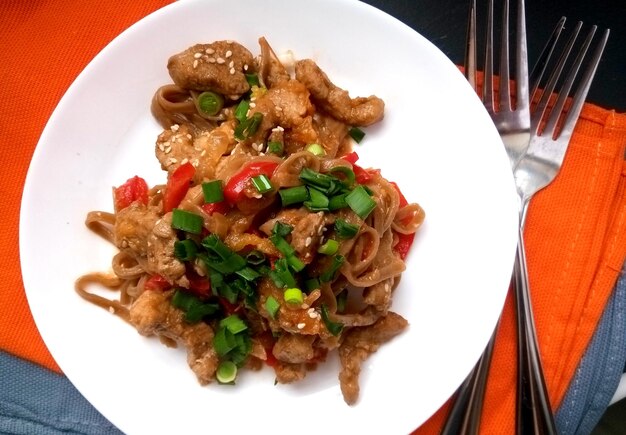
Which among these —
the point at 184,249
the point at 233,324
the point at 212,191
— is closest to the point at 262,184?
the point at 212,191

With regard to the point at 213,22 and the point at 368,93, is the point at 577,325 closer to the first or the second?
the point at 368,93

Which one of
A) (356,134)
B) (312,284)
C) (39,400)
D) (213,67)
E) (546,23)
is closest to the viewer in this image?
(312,284)

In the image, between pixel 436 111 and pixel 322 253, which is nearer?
pixel 322 253

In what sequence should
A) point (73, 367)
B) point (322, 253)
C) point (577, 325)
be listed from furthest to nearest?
point (577, 325) < point (73, 367) < point (322, 253)

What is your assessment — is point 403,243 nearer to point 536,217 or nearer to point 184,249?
point 536,217

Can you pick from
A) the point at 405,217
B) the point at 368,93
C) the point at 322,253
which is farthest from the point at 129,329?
the point at 368,93

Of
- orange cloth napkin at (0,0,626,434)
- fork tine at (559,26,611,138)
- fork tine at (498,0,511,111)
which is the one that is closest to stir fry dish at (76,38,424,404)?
orange cloth napkin at (0,0,626,434)
